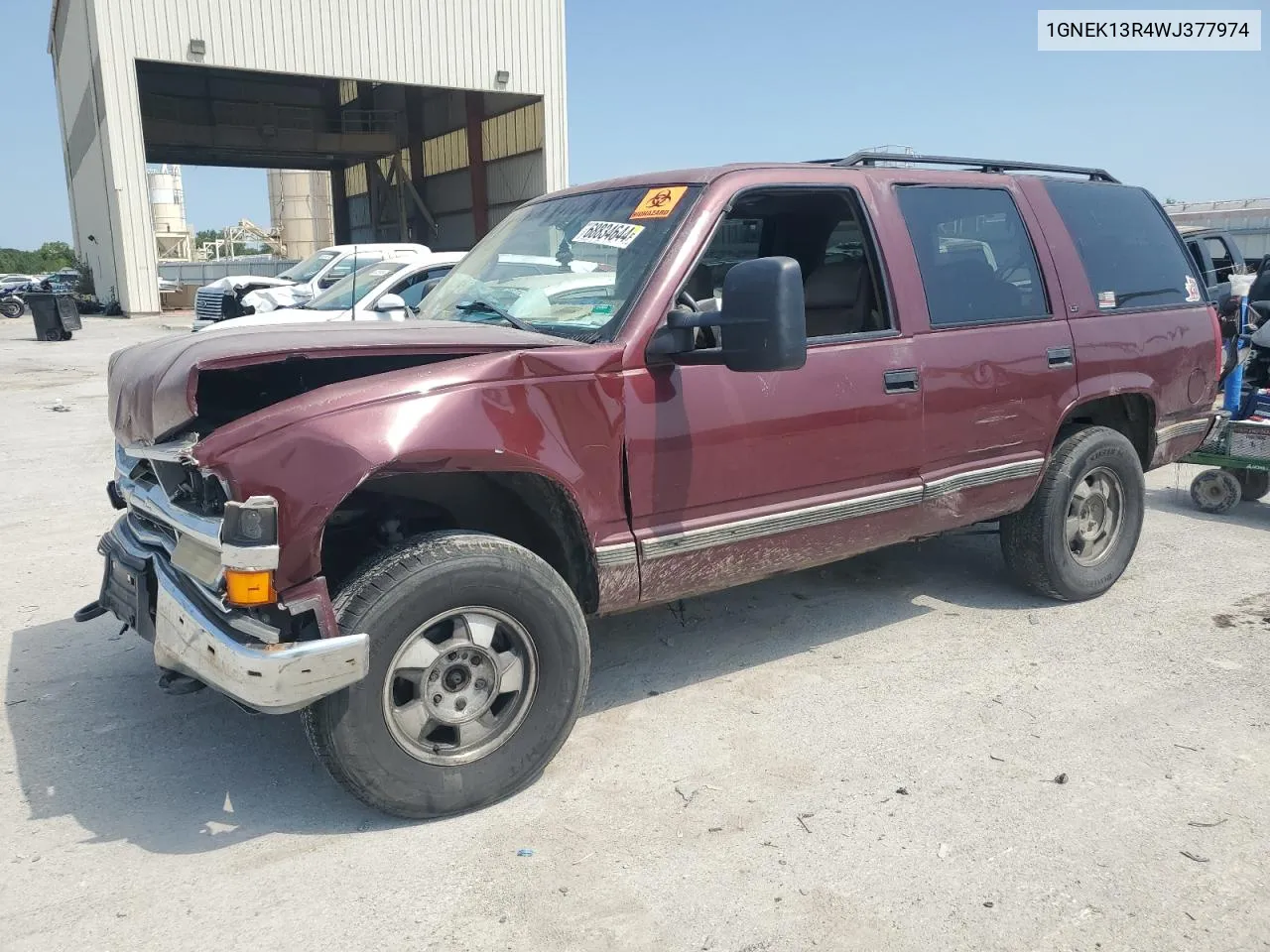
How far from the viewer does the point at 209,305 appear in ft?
61.0

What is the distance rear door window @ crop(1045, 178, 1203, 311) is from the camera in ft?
15.7

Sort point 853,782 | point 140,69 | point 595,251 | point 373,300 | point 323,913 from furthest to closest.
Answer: point 140,69 → point 373,300 → point 595,251 → point 853,782 → point 323,913

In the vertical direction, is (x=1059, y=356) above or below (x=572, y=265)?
below

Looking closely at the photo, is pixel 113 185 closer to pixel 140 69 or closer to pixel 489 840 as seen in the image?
pixel 140 69

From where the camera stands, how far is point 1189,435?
530 cm

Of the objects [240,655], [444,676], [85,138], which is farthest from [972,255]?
[85,138]

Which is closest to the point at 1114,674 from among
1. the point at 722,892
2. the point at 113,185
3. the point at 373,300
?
the point at 722,892

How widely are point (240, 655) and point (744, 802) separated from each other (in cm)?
156

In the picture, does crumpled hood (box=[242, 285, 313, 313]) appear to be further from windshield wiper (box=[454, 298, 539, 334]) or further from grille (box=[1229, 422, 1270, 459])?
grille (box=[1229, 422, 1270, 459])

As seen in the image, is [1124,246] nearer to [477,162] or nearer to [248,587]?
[248,587]

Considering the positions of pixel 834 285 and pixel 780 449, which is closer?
pixel 780 449

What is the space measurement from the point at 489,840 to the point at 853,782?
46.3 inches

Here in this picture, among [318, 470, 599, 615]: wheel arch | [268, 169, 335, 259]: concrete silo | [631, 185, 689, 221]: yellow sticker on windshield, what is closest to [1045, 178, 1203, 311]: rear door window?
[631, 185, 689, 221]: yellow sticker on windshield

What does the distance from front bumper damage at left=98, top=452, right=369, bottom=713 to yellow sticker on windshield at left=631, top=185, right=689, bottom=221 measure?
6.20 feet
